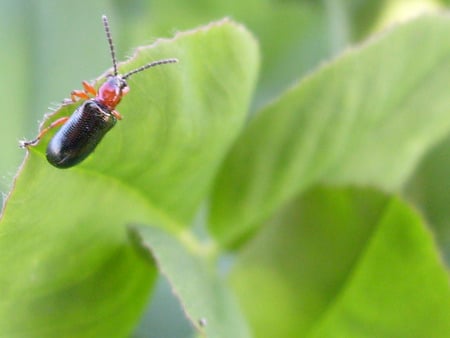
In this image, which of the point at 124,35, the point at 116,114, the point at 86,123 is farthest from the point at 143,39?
the point at 116,114

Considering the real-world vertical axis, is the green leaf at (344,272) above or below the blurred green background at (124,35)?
below

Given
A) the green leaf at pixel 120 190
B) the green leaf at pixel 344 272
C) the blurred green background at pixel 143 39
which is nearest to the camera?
the green leaf at pixel 120 190

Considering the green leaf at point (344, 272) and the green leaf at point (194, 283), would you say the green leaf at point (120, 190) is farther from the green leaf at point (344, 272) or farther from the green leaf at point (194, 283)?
the green leaf at point (344, 272)

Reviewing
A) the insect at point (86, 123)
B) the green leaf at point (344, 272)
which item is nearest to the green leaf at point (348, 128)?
the green leaf at point (344, 272)

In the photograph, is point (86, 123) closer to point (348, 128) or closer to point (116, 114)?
point (116, 114)

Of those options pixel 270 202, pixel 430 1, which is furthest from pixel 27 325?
pixel 430 1

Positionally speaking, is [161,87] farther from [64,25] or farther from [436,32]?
[64,25]

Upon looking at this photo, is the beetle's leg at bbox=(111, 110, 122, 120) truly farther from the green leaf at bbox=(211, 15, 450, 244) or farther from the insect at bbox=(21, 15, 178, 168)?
the green leaf at bbox=(211, 15, 450, 244)

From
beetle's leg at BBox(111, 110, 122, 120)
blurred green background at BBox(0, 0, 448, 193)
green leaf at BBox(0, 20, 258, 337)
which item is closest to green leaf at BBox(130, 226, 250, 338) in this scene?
green leaf at BBox(0, 20, 258, 337)
